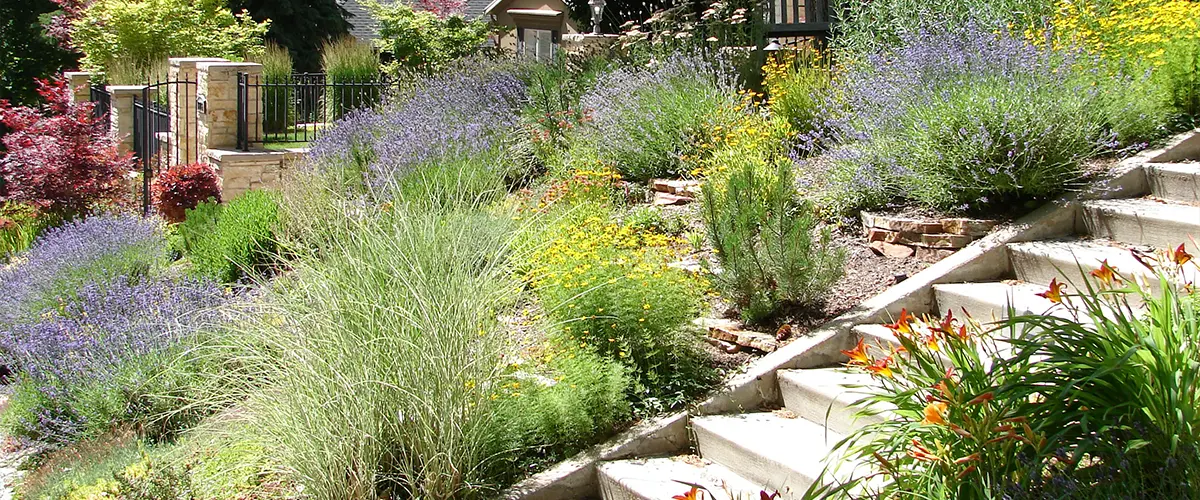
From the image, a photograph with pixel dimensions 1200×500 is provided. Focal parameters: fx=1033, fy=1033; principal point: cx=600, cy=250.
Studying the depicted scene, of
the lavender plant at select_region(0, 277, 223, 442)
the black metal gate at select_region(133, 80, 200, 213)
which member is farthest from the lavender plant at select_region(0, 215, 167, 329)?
the black metal gate at select_region(133, 80, 200, 213)

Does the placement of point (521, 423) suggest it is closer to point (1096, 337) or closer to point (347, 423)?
point (347, 423)

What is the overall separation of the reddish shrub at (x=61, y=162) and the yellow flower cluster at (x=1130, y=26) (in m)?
9.60

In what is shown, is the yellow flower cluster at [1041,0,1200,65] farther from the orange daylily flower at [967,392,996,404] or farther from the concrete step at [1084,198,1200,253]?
the orange daylily flower at [967,392,996,404]

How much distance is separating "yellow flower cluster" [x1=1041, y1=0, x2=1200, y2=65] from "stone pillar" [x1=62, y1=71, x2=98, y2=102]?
12827mm

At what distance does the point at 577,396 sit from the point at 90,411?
280cm

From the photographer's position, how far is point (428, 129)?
28.2 ft

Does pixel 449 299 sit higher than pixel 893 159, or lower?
lower

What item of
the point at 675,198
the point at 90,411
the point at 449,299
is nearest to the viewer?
the point at 449,299

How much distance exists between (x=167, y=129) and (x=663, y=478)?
10405 mm

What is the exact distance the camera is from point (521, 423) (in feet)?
14.8

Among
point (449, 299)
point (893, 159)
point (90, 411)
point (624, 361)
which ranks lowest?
point (90, 411)

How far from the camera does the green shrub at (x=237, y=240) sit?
7.76m

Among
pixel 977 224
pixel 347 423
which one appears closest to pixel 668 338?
pixel 347 423

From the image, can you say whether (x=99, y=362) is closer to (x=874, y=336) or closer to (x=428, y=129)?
(x=428, y=129)
